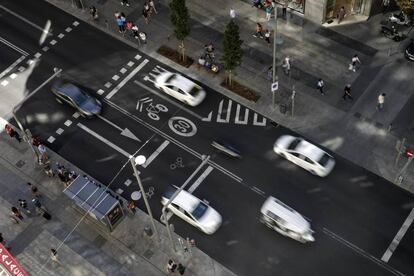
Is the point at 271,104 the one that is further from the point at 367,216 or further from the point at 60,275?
the point at 60,275

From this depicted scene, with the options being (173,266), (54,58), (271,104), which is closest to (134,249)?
(173,266)

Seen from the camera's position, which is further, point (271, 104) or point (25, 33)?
point (25, 33)

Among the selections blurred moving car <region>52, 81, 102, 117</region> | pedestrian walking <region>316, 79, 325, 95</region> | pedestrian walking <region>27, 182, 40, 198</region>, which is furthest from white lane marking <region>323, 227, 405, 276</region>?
pedestrian walking <region>27, 182, 40, 198</region>

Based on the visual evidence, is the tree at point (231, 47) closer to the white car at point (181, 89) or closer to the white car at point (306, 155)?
the white car at point (181, 89)

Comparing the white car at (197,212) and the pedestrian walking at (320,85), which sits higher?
the pedestrian walking at (320,85)

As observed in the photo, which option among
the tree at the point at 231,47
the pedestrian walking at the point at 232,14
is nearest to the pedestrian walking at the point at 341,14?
the pedestrian walking at the point at 232,14
